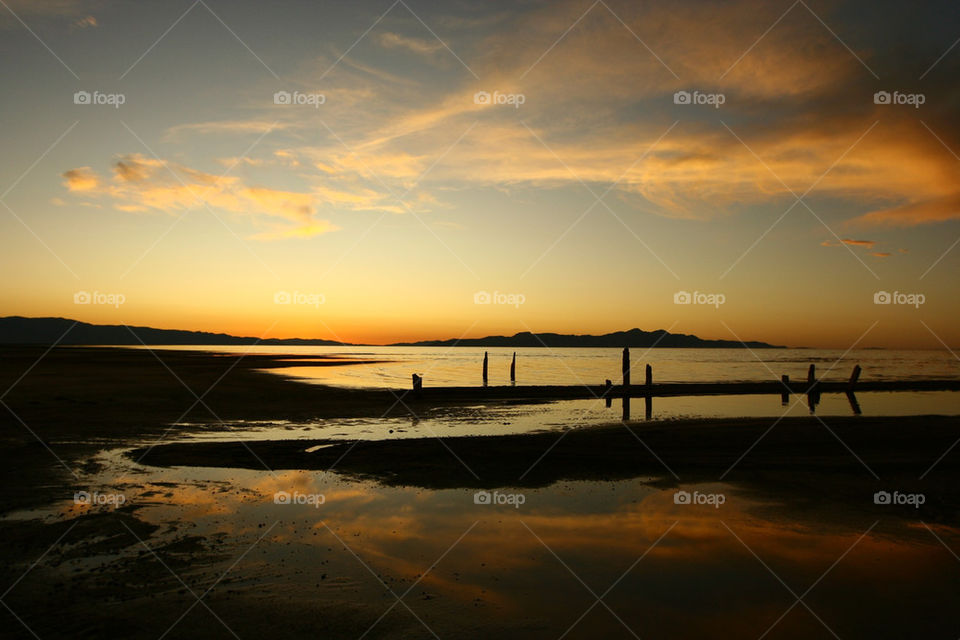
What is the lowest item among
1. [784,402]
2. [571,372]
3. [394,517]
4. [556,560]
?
[556,560]

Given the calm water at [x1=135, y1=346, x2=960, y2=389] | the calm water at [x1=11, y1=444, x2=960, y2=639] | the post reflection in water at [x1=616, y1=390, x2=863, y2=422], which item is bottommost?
the calm water at [x1=11, y1=444, x2=960, y2=639]

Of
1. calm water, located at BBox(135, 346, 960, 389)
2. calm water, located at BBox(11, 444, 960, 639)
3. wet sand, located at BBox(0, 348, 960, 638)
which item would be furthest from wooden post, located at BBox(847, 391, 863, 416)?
calm water, located at BBox(11, 444, 960, 639)

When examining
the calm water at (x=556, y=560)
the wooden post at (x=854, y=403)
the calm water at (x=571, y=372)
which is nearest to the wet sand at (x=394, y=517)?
the calm water at (x=556, y=560)

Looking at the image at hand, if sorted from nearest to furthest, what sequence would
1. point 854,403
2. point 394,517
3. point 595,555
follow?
point 595,555 → point 394,517 → point 854,403

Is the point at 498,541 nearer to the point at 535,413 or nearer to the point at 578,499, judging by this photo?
the point at 578,499

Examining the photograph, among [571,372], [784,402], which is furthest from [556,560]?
[571,372]

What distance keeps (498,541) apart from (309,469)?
24.9ft

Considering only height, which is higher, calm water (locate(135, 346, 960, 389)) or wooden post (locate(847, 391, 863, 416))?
calm water (locate(135, 346, 960, 389))

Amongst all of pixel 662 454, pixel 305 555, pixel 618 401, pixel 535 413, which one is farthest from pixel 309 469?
pixel 618 401

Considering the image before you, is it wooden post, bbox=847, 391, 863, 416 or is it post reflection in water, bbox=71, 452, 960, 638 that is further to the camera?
wooden post, bbox=847, 391, 863, 416

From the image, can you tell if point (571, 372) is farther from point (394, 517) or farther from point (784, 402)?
point (394, 517)

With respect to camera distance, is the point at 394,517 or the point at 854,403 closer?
the point at 394,517

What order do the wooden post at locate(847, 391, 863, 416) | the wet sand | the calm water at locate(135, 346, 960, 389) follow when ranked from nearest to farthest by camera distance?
the wet sand → the wooden post at locate(847, 391, 863, 416) → the calm water at locate(135, 346, 960, 389)

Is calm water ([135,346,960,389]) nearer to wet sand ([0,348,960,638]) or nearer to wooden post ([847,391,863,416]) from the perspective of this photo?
wooden post ([847,391,863,416])
